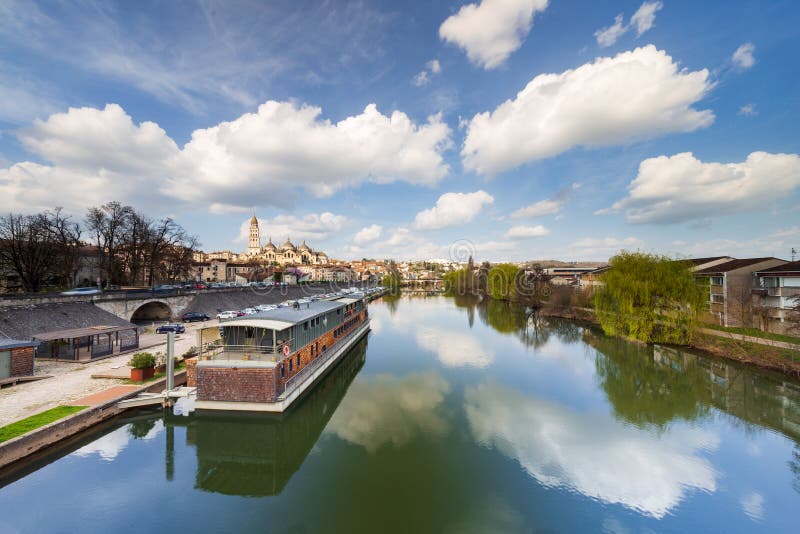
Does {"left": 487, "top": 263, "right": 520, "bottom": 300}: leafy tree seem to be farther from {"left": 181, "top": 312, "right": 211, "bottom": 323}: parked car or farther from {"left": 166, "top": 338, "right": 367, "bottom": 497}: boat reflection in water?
{"left": 166, "top": 338, "right": 367, "bottom": 497}: boat reflection in water

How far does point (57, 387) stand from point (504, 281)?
73.0 metres

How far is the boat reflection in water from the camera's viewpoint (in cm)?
1281

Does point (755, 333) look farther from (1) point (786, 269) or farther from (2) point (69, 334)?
(2) point (69, 334)

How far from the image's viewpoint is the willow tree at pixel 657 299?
32.3 metres

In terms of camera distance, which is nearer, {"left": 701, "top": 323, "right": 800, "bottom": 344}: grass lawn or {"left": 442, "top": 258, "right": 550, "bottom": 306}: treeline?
{"left": 701, "top": 323, "right": 800, "bottom": 344}: grass lawn

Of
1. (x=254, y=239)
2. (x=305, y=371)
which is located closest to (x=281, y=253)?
(x=254, y=239)

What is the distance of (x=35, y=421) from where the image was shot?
44.2ft

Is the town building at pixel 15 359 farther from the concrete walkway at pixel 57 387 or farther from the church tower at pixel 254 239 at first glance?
the church tower at pixel 254 239

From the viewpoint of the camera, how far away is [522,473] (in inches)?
520

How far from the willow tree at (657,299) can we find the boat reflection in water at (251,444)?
29.7 meters

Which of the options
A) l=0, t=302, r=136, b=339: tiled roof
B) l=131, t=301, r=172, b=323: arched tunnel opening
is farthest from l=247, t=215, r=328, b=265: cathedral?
l=0, t=302, r=136, b=339: tiled roof

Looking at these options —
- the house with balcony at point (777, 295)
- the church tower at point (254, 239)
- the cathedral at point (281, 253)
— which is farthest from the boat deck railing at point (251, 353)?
the church tower at point (254, 239)

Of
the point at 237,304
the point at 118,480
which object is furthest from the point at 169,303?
the point at 118,480

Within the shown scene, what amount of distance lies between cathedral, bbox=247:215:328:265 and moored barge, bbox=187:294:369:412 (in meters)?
141
